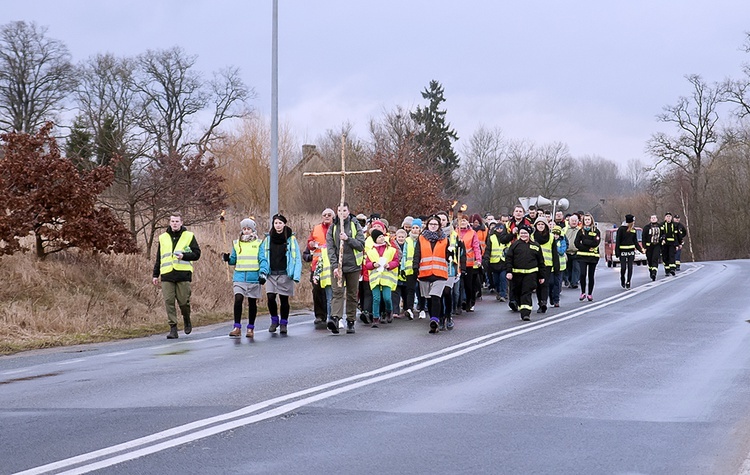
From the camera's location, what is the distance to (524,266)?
18125 mm

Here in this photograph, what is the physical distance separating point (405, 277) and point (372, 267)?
1.03 m

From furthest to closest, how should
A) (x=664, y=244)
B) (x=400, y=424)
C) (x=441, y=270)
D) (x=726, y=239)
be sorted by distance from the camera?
(x=726, y=239)
(x=664, y=244)
(x=441, y=270)
(x=400, y=424)

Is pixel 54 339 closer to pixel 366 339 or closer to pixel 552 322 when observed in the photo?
pixel 366 339

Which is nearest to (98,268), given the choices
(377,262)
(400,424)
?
(377,262)

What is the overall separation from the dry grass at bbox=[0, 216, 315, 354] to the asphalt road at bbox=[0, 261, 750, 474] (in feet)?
5.09

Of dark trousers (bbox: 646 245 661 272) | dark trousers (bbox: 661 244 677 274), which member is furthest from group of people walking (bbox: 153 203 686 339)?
dark trousers (bbox: 661 244 677 274)

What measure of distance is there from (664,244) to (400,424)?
2519cm

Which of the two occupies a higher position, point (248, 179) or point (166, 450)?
point (248, 179)

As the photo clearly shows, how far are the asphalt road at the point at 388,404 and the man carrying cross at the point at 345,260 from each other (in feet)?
1.88

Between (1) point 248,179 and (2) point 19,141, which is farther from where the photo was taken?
(1) point 248,179

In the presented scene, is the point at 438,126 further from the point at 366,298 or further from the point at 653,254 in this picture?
the point at 366,298

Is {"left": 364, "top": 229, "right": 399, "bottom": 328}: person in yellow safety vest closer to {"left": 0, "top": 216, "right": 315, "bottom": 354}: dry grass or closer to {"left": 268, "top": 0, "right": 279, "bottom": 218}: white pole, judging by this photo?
{"left": 0, "top": 216, "right": 315, "bottom": 354}: dry grass

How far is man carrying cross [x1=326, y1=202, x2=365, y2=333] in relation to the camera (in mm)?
15430

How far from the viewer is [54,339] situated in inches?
600
